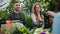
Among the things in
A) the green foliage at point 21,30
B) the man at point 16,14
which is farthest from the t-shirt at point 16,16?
the green foliage at point 21,30

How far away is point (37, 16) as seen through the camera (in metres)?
3.37

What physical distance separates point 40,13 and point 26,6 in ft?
0.95

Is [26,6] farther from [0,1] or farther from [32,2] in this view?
[0,1]

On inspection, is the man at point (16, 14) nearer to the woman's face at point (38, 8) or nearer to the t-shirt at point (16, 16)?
the t-shirt at point (16, 16)

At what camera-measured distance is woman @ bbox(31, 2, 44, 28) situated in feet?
10.9

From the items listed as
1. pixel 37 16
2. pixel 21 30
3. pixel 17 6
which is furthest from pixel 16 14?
pixel 37 16

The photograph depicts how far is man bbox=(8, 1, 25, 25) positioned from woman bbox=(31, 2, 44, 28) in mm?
184

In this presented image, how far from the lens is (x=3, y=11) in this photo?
3.11 meters

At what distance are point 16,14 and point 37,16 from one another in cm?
37

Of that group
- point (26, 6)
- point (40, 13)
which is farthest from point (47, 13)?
point (26, 6)

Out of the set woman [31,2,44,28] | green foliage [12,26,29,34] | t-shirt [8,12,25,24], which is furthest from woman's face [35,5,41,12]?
green foliage [12,26,29,34]

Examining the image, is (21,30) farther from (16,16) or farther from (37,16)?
(37,16)

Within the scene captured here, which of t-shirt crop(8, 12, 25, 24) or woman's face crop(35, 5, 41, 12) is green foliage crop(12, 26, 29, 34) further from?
woman's face crop(35, 5, 41, 12)

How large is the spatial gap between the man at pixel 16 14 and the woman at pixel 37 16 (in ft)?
0.60
